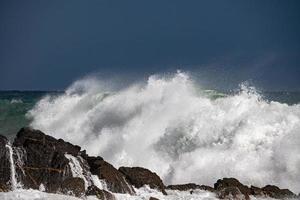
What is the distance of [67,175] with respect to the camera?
1297 centimetres

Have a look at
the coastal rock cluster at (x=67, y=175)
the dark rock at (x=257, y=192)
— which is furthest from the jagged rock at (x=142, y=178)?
the dark rock at (x=257, y=192)

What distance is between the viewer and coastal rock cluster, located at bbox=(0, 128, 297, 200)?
12.5m

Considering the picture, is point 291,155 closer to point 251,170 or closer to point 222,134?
point 251,170

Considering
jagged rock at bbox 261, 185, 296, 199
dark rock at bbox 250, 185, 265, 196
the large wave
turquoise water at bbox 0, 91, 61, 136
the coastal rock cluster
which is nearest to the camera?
the coastal rock cluster

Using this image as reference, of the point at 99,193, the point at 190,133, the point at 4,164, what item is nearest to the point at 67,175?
the point at 99,193

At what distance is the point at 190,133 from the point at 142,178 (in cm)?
977

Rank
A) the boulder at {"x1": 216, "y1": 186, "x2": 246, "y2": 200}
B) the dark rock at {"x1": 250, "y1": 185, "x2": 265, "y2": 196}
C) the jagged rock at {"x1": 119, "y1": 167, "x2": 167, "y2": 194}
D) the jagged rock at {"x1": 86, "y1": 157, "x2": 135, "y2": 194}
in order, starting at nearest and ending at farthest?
the jagged rock at {"x1": 86, "y1": 157, "x2": 135, "y2": 194}
the boulder at {"x1": 216, "y1": 186, "x2": 246, "y2": 200}
the jagged rock at {"x1": 119, "y1": 167, "x2": 167, "y2": 194}
the dark rock at {"x1": 250, "y1": 185, "x2": 265, "y2": 196}

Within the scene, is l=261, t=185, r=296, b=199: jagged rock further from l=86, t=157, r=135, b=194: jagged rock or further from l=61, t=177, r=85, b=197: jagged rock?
l=61, t=177, r=85, b=197: jagged rock

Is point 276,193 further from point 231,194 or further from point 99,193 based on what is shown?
point 99,193

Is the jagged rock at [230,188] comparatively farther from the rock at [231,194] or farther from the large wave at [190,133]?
the large wave at [190,133]

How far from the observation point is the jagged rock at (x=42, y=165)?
12.6 metres

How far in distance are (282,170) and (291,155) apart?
28.1 inches

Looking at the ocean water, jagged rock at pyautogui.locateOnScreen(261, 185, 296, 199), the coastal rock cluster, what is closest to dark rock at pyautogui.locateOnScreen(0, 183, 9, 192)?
the coastal rock cluster

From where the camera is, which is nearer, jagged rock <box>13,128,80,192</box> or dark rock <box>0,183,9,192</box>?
dark rock <box>0,183,9,192</box>
